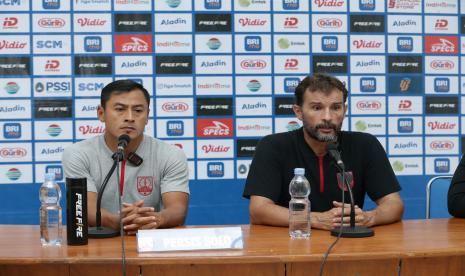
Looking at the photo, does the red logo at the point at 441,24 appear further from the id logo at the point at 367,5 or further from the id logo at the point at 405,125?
the id logo at the point at 405,125

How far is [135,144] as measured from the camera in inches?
98.1

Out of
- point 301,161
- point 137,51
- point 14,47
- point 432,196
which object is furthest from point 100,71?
point 432,196

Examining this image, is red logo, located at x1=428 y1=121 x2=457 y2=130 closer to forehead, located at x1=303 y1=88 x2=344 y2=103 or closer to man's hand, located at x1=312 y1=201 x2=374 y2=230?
forehead, located at x1=303 y1=88 x2=344 y2=103

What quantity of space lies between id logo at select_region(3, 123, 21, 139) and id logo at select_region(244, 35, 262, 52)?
1.55 metres

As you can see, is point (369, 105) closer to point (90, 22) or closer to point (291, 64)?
point (291, 64)

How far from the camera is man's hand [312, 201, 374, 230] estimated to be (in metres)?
2.04

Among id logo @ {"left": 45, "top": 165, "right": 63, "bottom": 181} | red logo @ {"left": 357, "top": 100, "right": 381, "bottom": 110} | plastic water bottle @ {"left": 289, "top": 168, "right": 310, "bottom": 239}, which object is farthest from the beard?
id logo @ {"left": 45, "top": 165, "right": 63, "bottom": 181}

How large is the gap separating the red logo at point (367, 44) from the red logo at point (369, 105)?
371 mm

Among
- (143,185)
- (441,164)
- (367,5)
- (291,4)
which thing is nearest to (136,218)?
(143,185)

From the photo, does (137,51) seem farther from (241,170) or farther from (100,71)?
(241,170)

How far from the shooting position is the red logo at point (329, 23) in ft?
12.3

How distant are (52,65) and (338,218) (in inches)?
90.6

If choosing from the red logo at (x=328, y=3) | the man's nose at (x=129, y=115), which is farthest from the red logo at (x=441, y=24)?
the man's nose at (x=129, y=115)

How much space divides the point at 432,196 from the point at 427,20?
141cm
